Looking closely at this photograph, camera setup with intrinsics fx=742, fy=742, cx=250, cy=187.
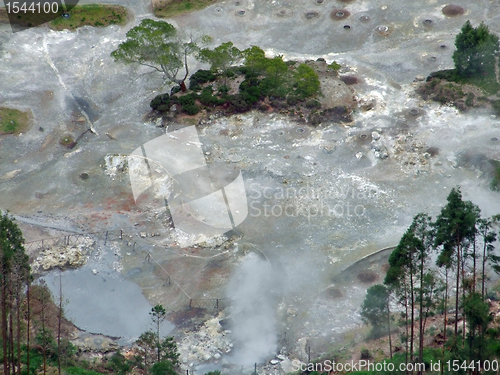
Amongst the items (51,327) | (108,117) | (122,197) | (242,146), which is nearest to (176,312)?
(51,327)

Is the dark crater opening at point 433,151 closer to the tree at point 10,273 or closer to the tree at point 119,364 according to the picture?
the tree at point 119,364

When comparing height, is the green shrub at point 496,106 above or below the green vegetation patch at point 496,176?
above

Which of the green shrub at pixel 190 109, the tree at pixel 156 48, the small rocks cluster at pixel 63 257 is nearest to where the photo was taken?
the small rocks cluster at pixel 63 257

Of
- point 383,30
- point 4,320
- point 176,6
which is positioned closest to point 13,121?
point 176,6

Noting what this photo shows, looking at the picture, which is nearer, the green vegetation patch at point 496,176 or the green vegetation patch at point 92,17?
the green vegetation patch at point 496,176

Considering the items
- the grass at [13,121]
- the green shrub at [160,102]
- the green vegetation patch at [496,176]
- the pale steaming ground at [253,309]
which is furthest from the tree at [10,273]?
the green vegetation patch at [496,176]

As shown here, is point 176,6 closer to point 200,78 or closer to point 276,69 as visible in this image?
point 200,78
